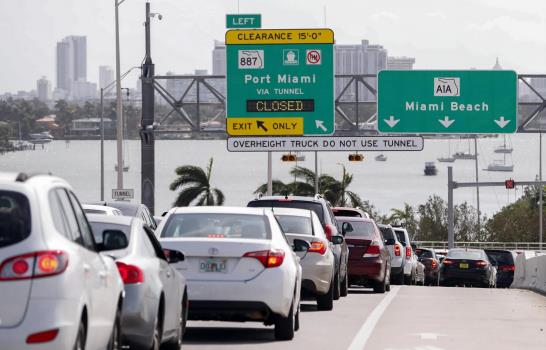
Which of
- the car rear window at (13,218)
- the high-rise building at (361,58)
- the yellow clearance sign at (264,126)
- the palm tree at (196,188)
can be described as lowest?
the car rear window at (13,218)

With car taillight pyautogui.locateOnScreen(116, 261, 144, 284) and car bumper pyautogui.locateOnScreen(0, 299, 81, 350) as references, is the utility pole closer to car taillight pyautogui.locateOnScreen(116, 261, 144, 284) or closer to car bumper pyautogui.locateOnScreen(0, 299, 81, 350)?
car taillight pyautogui.locateOnScreen(116, 261, 144, 284)

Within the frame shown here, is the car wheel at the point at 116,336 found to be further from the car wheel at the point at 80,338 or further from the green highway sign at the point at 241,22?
the green highway sign at the point at 241,22

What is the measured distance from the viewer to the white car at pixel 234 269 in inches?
635

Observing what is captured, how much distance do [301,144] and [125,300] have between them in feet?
118

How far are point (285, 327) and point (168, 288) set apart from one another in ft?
11.4

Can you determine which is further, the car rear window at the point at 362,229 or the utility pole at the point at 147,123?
the utility pole at the point at 147,123

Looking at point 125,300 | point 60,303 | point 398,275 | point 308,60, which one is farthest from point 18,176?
point 308,60

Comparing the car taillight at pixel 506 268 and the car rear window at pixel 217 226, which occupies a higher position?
the car rear window at pixel 217 226

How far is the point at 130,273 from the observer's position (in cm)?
1258

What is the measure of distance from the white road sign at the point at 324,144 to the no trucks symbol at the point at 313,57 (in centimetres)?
321

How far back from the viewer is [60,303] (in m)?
9.67

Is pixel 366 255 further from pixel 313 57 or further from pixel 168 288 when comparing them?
pixel 168 288

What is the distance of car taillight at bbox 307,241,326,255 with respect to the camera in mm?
21703

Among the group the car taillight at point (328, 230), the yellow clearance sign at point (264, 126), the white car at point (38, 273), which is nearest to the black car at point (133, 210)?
the car taillight at point (328, 230)
